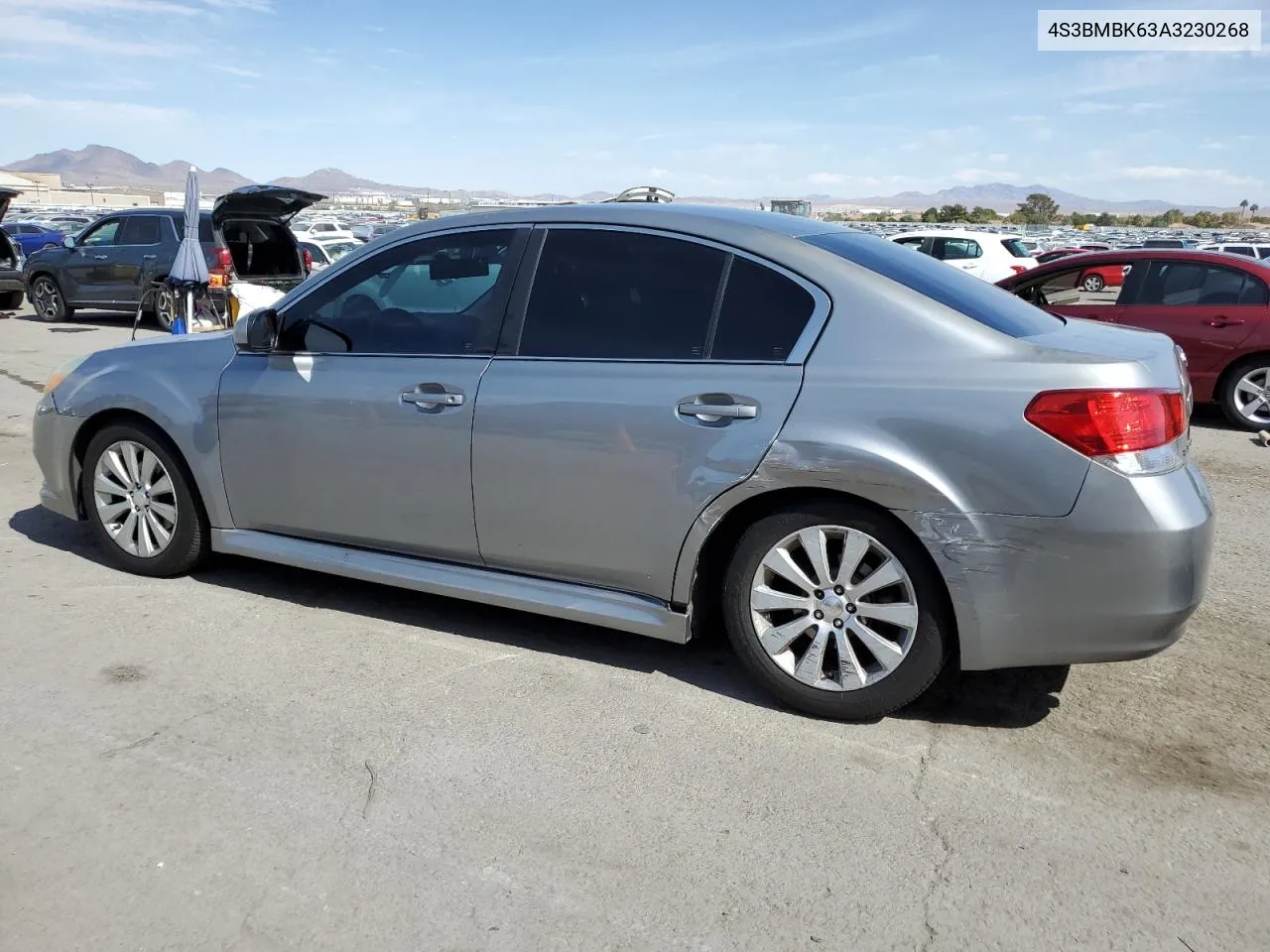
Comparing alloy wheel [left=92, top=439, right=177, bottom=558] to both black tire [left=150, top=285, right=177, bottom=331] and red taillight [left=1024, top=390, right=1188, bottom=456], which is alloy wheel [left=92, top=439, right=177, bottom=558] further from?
black tire [left=150, top=285, right=177, bottom=331]

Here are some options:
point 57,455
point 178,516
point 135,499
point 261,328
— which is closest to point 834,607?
point 261,328

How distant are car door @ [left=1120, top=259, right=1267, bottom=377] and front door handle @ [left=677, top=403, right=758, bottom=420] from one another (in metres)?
7.37

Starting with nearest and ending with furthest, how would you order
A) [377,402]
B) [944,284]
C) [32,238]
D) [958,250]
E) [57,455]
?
[944,284] → [377,402] → [57,455] → [958,250] → [32,238]

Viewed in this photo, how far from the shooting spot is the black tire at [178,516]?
489cm

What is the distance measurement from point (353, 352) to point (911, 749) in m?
2.69

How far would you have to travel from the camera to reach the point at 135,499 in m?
5.06

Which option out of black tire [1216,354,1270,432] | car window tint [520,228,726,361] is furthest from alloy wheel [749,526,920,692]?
black tire [1216,354,1270,432]

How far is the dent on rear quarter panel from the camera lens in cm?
475

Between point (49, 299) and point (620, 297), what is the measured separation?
16838 millimetres

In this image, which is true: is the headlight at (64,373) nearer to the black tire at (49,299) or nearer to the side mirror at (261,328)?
the side mirror at (261,328)

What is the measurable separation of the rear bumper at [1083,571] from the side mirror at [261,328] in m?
2.75

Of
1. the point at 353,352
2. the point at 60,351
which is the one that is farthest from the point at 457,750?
the point at 60,351

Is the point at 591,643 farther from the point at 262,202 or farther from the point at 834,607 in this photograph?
the point at 262,202

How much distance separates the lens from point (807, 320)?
371cm
